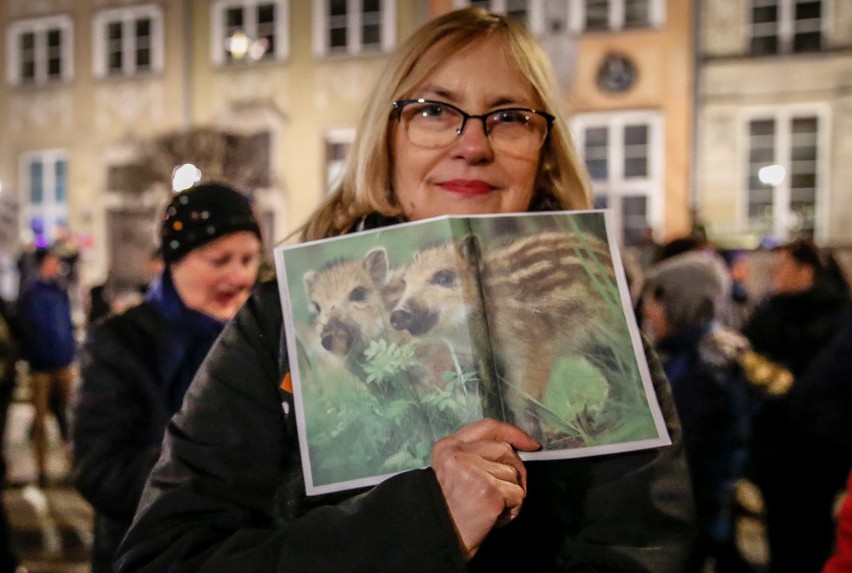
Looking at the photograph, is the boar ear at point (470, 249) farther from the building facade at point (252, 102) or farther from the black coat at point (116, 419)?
the building facade at point (252, 102)

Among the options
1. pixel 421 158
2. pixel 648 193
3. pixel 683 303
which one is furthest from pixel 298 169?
pixel 421 158

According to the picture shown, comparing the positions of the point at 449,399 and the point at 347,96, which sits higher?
the point at 347,96

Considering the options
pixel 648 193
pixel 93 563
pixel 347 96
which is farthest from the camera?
pixel 347 96

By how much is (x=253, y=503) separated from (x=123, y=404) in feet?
3.93

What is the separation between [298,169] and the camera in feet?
54.7

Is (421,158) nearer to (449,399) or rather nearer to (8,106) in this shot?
(449,399)

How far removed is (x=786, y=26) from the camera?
46.9ft

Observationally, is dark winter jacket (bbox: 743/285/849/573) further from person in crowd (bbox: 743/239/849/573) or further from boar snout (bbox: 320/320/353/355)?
boar snout (bbox: 320/320/353/355)

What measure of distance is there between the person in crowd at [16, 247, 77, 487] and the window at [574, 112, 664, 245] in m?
10.4

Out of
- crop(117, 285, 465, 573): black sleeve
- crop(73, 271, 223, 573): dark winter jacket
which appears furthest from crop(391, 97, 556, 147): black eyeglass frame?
crop(73, 271, 223, 573): dark winter jacket

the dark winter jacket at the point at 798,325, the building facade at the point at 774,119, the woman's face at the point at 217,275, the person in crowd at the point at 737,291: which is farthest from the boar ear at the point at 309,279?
the building facade at the point at 774,119

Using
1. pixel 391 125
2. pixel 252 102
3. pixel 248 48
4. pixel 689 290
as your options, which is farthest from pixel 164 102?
pixel 391 125

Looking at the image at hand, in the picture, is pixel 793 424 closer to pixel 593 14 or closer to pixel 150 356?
pixel 150 356

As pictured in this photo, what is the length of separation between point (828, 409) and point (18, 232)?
62.4 feet
